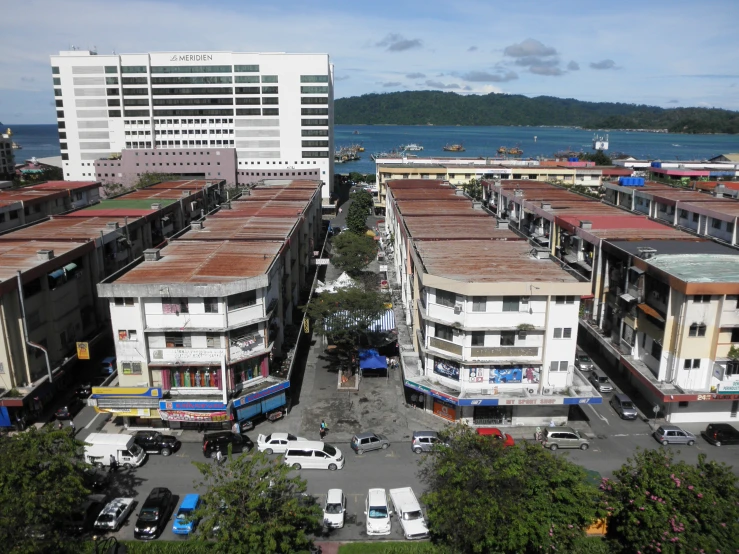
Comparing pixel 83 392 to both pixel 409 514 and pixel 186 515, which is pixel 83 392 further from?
pixel 409 514

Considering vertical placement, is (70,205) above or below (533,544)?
above

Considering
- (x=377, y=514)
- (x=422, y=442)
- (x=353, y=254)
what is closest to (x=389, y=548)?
(x=377, y=514)

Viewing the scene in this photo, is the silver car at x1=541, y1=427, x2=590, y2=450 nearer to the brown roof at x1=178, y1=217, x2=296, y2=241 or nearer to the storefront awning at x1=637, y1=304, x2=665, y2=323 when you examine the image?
the storefront awning at x1=637, y1=304, x2=665, y2=323

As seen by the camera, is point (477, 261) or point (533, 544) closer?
point (533, 544)

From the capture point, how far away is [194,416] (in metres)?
27.8

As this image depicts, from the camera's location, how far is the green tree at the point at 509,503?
18391 millimetres

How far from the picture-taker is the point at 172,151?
89000 mm

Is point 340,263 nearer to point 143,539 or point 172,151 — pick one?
point 143,539

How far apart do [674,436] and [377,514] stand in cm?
1573

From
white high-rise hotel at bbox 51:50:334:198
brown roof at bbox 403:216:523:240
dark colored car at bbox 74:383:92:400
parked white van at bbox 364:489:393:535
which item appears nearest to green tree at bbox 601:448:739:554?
parked white van at bbox 364:489:393:535

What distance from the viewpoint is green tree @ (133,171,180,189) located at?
3155 inches

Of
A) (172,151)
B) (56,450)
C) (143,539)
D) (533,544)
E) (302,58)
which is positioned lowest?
(143,539)

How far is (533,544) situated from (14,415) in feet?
83.4

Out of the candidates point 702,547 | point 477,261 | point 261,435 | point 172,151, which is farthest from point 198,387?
point 172,151
